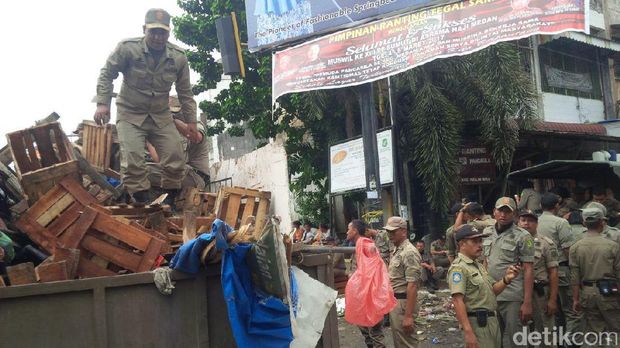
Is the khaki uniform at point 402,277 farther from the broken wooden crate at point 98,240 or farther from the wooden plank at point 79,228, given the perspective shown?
the wooden plank at point 79,228

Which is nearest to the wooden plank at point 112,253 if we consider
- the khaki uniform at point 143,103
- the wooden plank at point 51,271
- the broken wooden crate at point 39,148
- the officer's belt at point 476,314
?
the wooden plank at point 51,271

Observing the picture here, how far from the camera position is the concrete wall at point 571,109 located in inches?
595

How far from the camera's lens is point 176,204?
5.64m

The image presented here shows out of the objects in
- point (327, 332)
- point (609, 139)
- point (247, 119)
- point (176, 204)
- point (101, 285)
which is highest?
point (247, 119)

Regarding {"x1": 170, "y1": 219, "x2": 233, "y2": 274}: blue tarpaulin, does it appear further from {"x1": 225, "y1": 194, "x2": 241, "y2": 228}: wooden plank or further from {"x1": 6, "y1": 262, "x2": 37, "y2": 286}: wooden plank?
{"x1": 225, "y1": 194, "x2": 241, "y2": 228}: wooden plank

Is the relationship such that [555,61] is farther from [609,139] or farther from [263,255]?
[263,255]

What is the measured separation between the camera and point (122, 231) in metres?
3.29

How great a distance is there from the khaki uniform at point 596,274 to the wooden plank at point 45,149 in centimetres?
517

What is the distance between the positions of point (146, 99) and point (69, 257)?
2.76 m

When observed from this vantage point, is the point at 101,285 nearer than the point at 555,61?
Yes

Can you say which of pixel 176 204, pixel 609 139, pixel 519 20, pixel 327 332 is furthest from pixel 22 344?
pixel 609 139

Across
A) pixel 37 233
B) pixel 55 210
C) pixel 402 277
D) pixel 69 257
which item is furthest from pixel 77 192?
pixel 402 277

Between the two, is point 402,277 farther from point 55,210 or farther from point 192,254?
point 55,210

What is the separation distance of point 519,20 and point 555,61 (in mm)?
7999
